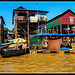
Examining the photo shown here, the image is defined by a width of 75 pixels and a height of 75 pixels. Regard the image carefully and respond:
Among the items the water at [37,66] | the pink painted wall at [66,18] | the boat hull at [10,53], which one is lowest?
the water at [37,66]

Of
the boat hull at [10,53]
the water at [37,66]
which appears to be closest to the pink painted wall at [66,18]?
the boat hull at [10,53]

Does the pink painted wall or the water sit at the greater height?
the pink painted wall

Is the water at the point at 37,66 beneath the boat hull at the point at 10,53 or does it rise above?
beneath

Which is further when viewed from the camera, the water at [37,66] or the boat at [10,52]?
the boat at [10,52]

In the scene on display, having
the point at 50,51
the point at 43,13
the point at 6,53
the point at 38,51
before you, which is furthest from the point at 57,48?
the point at 43,13

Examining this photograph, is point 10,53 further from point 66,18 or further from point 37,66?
point 66,18

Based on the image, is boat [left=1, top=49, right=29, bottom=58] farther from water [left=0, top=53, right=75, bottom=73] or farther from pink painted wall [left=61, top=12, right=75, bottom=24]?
pink painted wall [left=61, top=12, right=75, bottom=24]

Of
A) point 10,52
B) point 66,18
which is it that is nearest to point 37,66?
point 10,52

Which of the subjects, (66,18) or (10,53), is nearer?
(10,53)

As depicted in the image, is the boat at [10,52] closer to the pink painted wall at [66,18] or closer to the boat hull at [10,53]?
the boat hull at [10,53]

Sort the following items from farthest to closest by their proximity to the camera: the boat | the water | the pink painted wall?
1. the pink painted wall
2. the boat
3. the water

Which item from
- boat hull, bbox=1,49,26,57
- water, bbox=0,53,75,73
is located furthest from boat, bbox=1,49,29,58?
water, bbox=0,53,75,73

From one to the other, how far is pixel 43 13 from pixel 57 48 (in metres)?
12.5

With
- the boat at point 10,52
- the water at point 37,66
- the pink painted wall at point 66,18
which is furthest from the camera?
the pink painted wall at point 66,18
